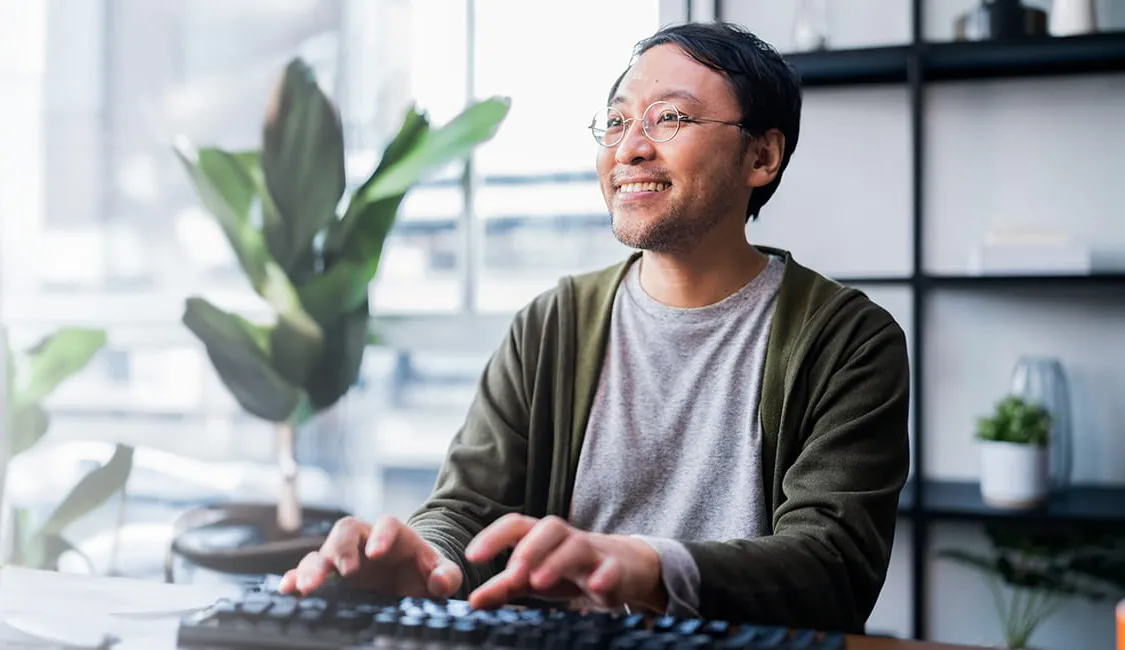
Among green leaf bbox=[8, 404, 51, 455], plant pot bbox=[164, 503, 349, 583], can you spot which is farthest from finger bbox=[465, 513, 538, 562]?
green leaf bbox=[8, 404, 51, 455]

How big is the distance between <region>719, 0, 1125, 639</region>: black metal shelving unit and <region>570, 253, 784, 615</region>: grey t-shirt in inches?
31.8

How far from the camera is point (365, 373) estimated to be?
269 centimetres

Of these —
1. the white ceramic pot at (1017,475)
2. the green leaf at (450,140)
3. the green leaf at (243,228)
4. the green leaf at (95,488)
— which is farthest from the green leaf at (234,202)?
the white ceramic pot at (1017,475)

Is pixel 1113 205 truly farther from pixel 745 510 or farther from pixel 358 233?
pixel 358 233

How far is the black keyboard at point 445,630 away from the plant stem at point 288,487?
140 cm

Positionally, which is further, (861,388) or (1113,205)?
(1113,205)

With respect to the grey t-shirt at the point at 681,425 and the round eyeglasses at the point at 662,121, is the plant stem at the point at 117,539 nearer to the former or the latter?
the grey t-shirt at the point at 681,425

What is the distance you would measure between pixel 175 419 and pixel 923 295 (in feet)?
6.69

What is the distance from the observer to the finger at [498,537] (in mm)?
781

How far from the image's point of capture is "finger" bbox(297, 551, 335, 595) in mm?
798

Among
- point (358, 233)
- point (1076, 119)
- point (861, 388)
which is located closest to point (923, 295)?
point (1076, 119)

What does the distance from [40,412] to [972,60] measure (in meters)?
2.27

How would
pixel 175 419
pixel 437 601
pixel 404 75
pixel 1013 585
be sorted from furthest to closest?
pixel 175 419
pixel 404 75
pixel 1013 585
pixel 437 601

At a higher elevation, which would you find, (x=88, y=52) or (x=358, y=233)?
(x=88, y=52)
